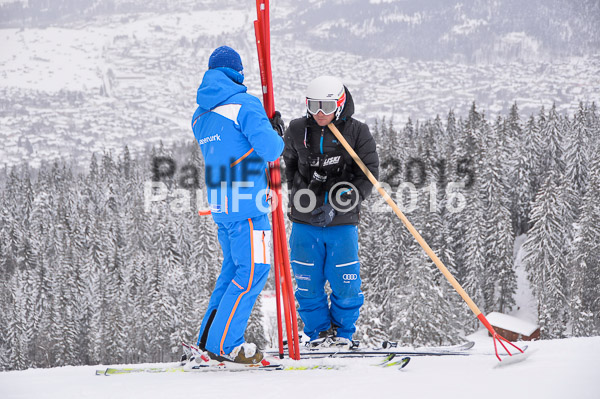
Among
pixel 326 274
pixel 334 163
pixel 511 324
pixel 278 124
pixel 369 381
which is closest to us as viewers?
pixel 369 381

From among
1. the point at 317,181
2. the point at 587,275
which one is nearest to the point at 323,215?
the point at 317,181

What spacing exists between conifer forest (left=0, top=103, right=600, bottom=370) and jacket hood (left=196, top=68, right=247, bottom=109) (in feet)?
74.9

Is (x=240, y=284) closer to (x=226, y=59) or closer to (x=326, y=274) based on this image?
(x=326, y=274)

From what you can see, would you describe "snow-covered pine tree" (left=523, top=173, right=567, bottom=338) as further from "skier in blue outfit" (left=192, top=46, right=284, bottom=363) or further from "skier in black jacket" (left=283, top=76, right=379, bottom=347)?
"skier in blue outfit" (left=192, top=46, right=284, bottom=363)

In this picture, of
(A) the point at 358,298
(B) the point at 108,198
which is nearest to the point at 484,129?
(A) the point at 358,298

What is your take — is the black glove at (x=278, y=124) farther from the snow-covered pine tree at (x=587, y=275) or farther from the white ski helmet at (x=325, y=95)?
the snow-covered pine tree at (x=587, y=275)

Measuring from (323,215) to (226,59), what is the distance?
74.3 inches

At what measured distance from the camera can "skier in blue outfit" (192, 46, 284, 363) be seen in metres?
4.29

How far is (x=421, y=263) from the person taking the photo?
1171 inches

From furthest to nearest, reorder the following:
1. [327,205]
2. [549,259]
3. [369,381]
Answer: [549,259] → [327,205] → [369,381]

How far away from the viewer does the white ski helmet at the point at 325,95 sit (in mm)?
5078

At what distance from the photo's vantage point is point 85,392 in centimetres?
370

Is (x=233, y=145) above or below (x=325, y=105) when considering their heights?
below

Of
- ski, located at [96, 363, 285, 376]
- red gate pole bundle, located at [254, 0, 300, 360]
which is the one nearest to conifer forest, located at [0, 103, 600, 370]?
red gate pole bundle, located at [254, 0, 300, 360]
